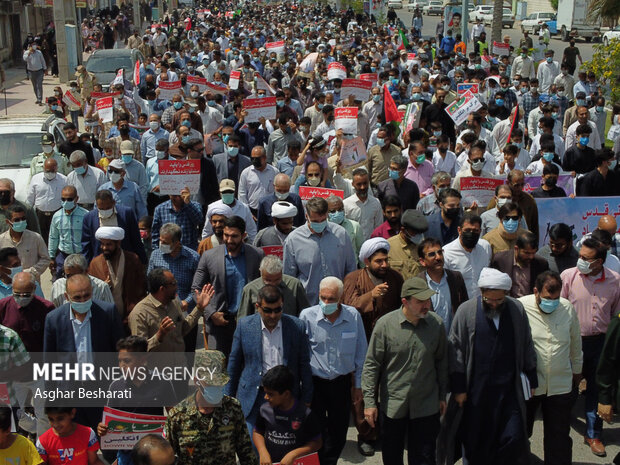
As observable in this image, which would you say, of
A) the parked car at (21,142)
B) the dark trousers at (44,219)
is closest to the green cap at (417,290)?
the dark trousers at (44,219)

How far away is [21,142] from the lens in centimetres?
1359

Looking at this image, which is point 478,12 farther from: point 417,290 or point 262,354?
point 262,354

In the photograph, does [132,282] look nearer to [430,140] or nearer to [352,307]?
[352,307]

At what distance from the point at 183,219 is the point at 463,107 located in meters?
6.28

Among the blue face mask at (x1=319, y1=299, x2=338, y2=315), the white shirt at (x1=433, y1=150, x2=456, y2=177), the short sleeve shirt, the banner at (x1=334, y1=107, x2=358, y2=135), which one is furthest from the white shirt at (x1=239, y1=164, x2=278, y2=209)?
the short sleeve shirt

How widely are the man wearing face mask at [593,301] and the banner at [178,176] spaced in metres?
4.61

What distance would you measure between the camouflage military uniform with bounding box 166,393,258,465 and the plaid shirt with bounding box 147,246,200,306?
112 inches

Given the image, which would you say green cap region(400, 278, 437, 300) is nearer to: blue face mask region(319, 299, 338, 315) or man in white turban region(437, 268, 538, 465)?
man in white turban region(437, 268, 538, 465)

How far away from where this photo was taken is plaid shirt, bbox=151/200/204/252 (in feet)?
30.8

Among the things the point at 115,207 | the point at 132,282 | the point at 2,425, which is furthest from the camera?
the point at 115,207

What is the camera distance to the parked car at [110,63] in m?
26.5

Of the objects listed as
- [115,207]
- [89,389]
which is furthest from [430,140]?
[89,389]

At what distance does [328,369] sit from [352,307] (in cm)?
49

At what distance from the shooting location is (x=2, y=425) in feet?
17.1
